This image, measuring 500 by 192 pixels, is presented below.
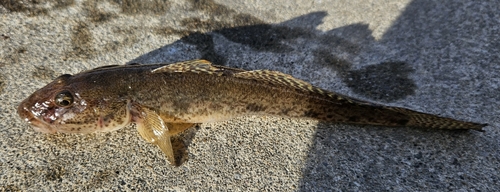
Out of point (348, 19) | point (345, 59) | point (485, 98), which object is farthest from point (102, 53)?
point (485, 98)

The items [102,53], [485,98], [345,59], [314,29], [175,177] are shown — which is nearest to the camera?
[175,177]

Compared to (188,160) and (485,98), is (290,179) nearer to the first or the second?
(188,160)

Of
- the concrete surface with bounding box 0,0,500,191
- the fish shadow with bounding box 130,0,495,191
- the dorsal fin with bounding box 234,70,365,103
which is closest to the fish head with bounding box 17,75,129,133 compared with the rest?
the concrete surface with bounding box 0,0,500,191

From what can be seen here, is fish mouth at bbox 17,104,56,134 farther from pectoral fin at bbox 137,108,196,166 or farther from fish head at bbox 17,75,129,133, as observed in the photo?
pectoral fin at bbox 137,108,196,166

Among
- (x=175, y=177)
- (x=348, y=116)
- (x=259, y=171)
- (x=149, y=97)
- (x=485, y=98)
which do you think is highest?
(x=485, y=98)

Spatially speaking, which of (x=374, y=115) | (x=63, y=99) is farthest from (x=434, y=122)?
(x=63, y=99)

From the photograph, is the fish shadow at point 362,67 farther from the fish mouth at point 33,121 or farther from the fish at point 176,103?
the fish mouth at point 33,121
